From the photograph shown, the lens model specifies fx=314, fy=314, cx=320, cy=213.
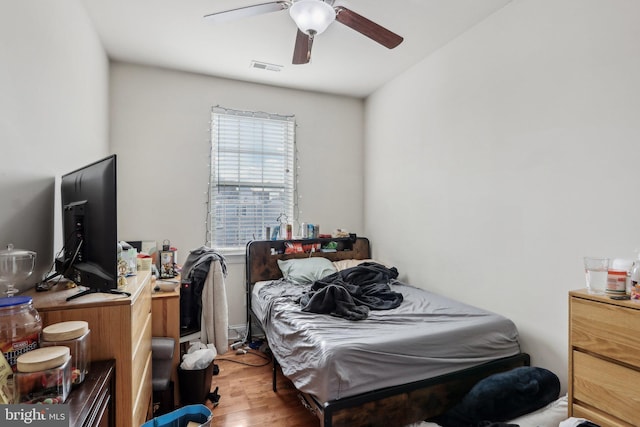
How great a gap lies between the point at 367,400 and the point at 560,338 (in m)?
1.29

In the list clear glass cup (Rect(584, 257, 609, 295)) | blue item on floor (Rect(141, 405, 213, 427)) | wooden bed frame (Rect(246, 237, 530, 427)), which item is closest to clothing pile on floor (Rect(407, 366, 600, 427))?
wooden bed frame (Rect(246, 237, 530, 427))

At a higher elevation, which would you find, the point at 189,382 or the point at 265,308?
the point at 265,308

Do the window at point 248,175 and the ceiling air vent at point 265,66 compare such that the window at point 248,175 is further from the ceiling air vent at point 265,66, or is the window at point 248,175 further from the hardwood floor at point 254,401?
the hardwood floor at point 254,401

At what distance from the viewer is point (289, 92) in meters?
3.79

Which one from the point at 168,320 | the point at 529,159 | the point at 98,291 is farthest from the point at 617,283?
the point at 168,320

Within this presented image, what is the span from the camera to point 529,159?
2.14 m

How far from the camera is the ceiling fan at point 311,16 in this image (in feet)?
5.80

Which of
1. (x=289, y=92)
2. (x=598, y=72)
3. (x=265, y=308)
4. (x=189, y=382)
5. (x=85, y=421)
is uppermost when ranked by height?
(x=289, y=92)

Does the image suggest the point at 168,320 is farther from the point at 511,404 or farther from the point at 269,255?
the point at 511,404

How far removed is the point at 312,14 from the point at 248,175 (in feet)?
6.97

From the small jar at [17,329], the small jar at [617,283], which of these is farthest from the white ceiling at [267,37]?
the small jar at [17,329]

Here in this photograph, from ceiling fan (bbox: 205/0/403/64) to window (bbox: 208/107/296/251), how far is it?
1.71 meters

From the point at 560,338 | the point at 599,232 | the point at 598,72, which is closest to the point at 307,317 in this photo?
the point at 560,338

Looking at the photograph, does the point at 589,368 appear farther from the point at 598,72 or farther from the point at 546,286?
the point at 598,72
